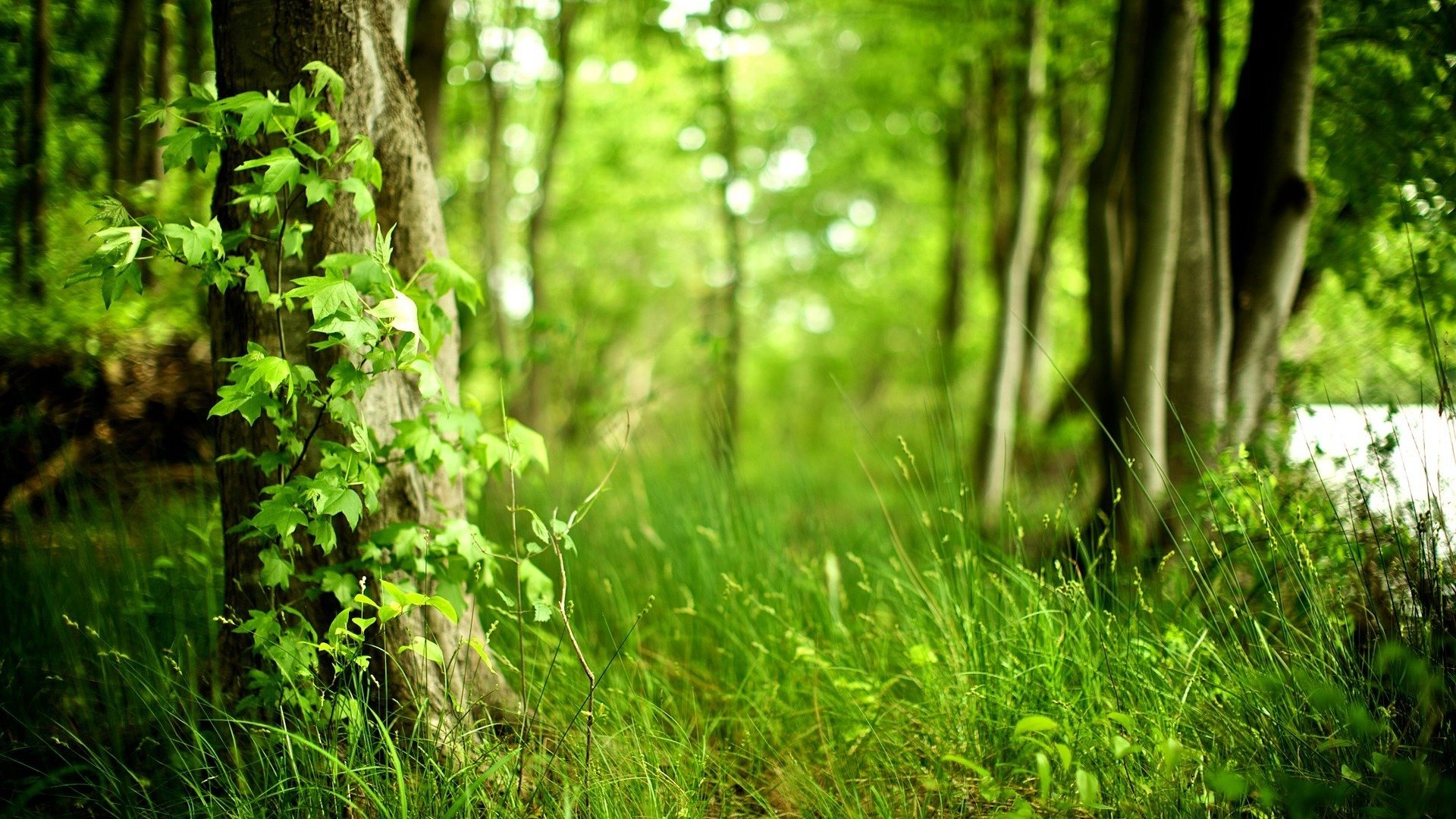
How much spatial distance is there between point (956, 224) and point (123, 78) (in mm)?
6151

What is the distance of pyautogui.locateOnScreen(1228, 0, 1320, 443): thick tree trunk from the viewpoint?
2.55m

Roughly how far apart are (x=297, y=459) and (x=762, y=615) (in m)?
1.40

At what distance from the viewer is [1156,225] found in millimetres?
2646

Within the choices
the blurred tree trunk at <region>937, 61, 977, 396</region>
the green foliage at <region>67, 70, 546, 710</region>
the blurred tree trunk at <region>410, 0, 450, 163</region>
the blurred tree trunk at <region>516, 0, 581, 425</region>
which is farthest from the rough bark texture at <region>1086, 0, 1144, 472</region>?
the blurred tree trunk at <region>516, 0, 581, 425</region>

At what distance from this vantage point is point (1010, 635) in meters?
1.88

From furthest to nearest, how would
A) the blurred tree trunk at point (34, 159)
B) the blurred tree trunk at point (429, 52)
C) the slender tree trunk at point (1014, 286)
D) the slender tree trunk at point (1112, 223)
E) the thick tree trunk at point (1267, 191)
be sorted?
the slender tree trunk at point (1014, 286) < the blurred tree trunk at point (429, 52) < the slender tree trunk at point (1112, 223) < the blurred tree trunk at point (34, 159) < the thick tree trunk at point (1267, 191)

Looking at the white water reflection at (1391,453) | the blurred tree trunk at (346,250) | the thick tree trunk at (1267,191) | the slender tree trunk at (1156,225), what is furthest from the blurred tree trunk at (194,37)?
the white water reflection at (1391,453)

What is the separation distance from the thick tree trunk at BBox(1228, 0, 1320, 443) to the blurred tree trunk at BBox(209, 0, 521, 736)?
2.60 meters

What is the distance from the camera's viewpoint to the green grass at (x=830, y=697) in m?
1.45

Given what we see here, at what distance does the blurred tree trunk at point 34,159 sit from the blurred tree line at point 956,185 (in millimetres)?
13

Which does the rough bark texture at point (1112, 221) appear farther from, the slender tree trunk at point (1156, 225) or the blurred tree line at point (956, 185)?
the slender tree trunk at point (1156, 225)

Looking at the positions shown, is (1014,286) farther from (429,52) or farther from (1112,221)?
(429,52)

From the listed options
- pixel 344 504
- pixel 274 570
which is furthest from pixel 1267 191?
pixel 274 570

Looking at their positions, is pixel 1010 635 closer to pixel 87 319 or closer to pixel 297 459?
pixel 297 459
